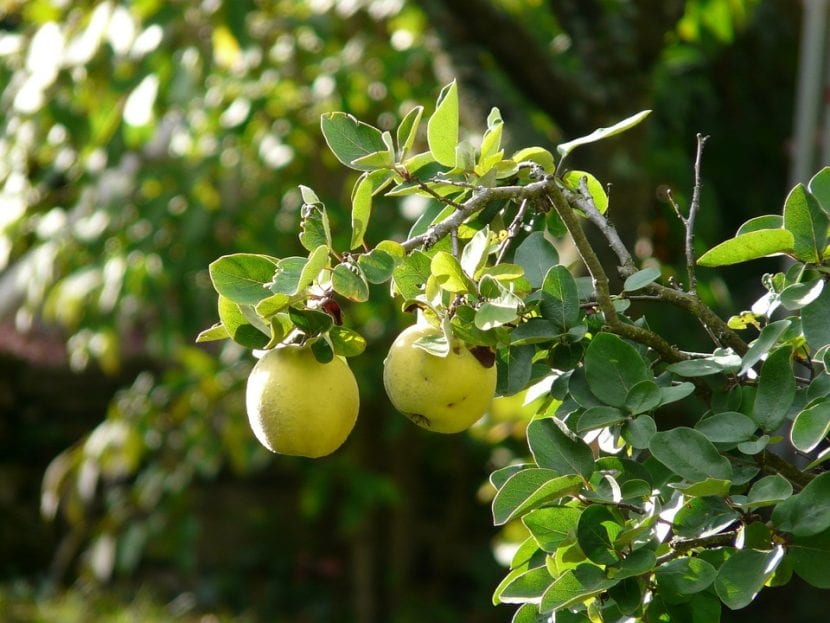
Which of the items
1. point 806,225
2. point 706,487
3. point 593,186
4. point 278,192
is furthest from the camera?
point 278,192

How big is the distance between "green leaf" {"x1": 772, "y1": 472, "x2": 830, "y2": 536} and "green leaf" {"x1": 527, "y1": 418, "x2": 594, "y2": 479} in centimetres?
12

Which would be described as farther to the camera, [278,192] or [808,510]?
[278,192]

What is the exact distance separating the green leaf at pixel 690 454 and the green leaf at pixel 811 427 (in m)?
0.05

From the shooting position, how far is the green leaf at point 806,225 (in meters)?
0.70

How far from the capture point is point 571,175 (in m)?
0.81

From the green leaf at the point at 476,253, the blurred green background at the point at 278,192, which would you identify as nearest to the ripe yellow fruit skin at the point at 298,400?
the green leaf at the point at 476,253

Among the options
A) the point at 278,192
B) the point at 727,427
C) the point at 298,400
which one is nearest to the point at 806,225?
the point at 727,427

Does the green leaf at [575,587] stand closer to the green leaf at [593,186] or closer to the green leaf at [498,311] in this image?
the green leaf at [498,311]

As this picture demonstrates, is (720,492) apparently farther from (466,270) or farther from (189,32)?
(189,32)

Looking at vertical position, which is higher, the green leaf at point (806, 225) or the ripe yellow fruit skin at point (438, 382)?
the ripe yellow fruit skin at point (438, 382)

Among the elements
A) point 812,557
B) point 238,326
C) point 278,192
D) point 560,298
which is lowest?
point 278,192

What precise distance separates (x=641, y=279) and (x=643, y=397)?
0.08 meters

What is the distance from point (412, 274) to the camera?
2.25ft

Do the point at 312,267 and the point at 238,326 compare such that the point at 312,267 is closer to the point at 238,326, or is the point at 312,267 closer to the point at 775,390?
the point at 238,326
